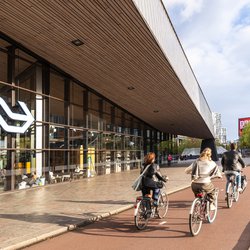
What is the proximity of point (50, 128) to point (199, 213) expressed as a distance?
502 inches

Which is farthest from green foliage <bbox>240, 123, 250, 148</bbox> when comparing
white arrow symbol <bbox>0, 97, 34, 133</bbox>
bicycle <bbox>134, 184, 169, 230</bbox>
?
bicycle <bbox>134, 184, 169, 230</bbox>

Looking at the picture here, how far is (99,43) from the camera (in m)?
14.8

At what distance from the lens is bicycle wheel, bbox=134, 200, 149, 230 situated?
7954 mm

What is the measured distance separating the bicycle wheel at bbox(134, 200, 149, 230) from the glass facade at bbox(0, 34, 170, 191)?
8881 millimetres

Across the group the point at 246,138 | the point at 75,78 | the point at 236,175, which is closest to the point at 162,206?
the point at 236,175

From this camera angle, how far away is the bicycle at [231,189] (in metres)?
10.7

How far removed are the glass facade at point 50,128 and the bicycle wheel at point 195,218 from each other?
987cm

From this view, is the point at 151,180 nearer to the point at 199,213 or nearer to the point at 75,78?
the point at 199,213

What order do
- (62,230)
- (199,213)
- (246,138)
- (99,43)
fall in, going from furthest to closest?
(246,138) → (99,43) → (62,230) → (199,213)

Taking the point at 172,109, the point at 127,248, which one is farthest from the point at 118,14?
the point at 172,109

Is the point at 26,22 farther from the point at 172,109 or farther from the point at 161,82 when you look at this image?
the point at 172,109

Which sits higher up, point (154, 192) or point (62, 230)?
point (154, 192)

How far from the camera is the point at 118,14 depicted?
38.4ft

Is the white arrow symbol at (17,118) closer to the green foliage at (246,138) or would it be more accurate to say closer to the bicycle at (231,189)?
the bicycle at (231,189)
